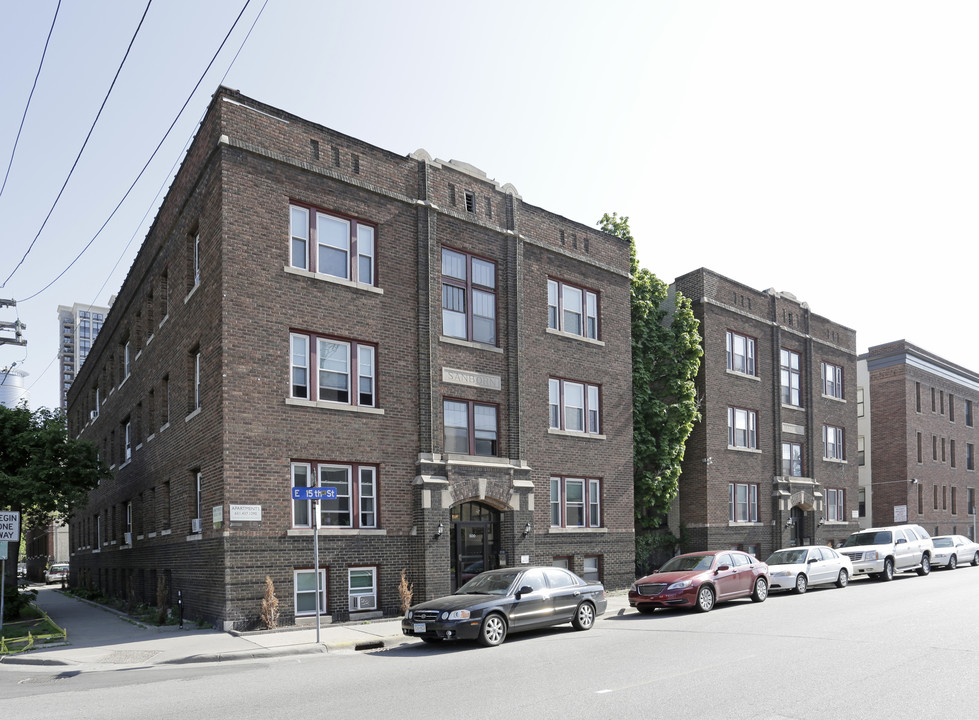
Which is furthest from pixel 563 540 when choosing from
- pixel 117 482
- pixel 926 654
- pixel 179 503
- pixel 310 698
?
pixel 117 482

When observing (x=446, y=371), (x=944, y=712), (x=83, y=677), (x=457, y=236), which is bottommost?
(x=83, y=677)

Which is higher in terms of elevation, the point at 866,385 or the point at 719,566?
the point at 866,385

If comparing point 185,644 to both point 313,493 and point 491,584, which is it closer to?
point 313,493

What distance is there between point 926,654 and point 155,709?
10.4m

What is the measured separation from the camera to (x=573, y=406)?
2592cm

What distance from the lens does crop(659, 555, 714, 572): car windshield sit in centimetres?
2091

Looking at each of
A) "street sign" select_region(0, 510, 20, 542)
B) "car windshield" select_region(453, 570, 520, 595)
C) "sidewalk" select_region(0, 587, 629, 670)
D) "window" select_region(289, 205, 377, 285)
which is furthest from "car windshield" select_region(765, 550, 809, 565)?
"street sign" select_region(0, 510, 20, 542)

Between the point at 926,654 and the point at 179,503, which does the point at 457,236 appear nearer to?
the point at 179,503

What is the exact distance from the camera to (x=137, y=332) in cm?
2878

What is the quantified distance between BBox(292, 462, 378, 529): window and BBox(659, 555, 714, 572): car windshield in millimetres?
7552

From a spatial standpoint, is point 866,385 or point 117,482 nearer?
point 117,482

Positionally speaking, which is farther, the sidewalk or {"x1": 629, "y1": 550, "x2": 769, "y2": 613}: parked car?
{"x1": 629, "y1": 550, "x2": 769, "y2": 613}: parked car

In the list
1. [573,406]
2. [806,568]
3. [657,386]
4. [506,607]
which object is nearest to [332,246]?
[573,406]

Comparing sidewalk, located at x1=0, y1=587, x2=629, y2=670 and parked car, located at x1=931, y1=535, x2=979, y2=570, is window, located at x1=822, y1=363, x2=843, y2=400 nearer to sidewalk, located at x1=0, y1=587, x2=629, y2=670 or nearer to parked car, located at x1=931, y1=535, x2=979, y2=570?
parked car, located at x1=931, y1=535, x2=979, y2=570
